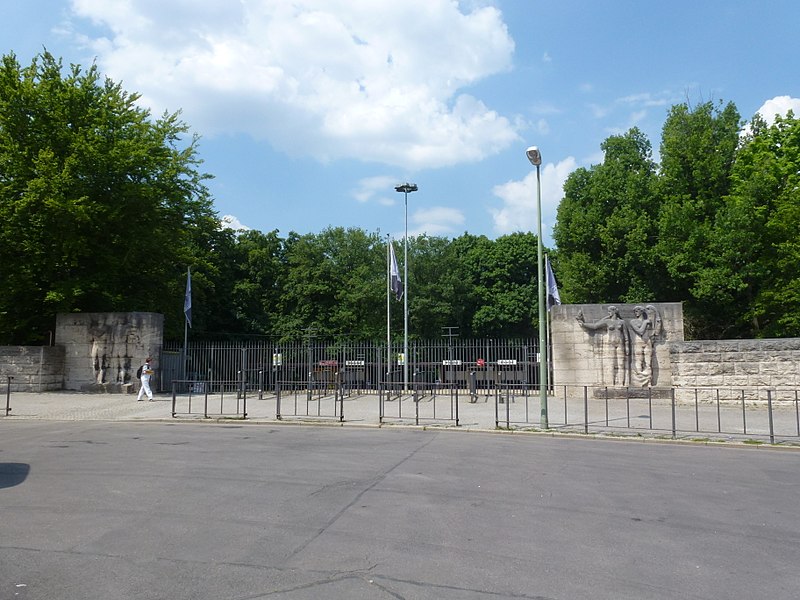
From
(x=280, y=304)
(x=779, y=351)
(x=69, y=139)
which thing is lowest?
(x=779, y=351)

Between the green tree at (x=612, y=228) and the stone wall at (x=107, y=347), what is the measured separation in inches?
1014

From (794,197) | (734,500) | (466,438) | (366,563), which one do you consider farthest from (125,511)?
(794,197)

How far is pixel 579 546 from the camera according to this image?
20.8 ft

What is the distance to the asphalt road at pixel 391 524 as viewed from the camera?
17.2 feet

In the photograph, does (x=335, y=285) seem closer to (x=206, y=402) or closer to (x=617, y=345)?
(x=617, y=345)

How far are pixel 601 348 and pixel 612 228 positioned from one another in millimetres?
15730

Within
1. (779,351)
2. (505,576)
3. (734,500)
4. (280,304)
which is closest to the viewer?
(505,576)

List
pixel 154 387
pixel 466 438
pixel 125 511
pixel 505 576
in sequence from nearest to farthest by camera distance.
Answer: pixel 505 576
pixel 125 511
pixel 466 438
pixel 154 387

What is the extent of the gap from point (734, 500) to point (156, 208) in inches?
1181

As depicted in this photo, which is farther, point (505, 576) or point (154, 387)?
point (154, 387)

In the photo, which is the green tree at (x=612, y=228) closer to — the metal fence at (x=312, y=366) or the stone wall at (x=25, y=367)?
the metal fence at (x=312, y=366)

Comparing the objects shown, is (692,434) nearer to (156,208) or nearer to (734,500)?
(734,500)

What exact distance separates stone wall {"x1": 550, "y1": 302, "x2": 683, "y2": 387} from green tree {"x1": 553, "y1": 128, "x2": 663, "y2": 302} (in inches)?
513

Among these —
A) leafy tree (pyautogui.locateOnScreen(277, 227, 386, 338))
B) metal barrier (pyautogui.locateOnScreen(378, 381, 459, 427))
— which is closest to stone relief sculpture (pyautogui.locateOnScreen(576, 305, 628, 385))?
metal barrier (pyautogui.locateOnScreen(378, 381, 459, 427))
